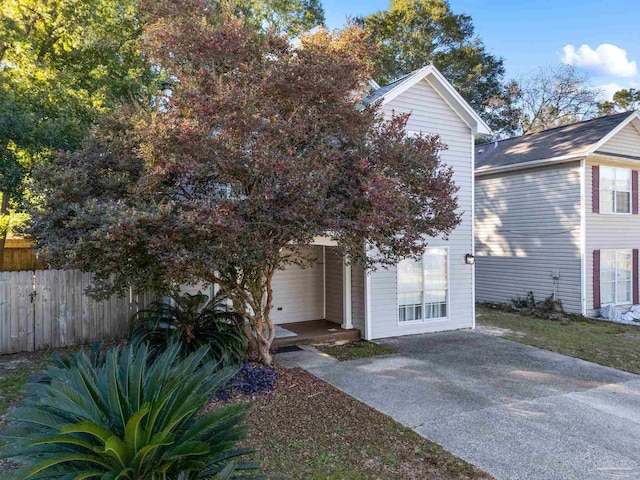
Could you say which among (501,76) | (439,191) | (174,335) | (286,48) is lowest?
(174,335)

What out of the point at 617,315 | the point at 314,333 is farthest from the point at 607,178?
the point at 314,333

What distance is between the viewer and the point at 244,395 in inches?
224

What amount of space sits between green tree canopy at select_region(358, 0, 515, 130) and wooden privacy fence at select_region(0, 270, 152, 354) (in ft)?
69.8

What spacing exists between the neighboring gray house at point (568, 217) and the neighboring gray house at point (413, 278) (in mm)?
4217

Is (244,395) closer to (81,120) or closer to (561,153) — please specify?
(81,120)

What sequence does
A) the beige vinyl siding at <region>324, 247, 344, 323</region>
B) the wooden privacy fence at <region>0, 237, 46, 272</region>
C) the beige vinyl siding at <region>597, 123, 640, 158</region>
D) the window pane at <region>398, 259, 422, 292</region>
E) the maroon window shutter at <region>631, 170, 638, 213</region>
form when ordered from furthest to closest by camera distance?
the maroon window shutter at <region>631, 170, 638, 213</region> < the beige vinyl siding at <region>597, 123, 640, 158</region> < the wooden privacy fence at <region>0, 237, 46, 272</region> < the beige vinyl siding at <region>324, 247, 344, 323</region> < the window pane at <region>398, 259, 422, 292</region>

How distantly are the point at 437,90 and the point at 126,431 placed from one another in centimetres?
942

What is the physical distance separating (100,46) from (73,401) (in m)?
10.8

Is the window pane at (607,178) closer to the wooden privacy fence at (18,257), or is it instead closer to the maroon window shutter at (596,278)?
the maroon window shutter at (596,278)

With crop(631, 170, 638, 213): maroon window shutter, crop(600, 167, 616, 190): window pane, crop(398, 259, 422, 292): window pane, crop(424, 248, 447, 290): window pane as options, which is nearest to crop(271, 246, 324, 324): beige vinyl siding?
crop(398, 259, 422, 292): window pane

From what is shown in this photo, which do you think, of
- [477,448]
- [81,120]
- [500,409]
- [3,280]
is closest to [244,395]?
[477,448]

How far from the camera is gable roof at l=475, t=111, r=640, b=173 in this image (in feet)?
41.6

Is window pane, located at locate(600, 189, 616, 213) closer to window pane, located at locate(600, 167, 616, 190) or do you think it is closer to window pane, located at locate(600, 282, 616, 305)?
window pane, located at locate(600, 167, 616, 190)

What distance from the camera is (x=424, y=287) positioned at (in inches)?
393
